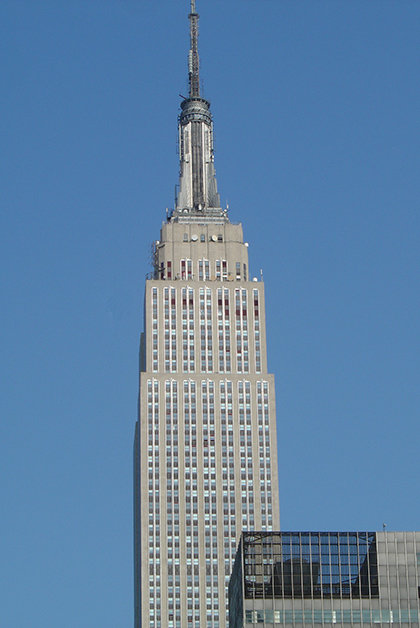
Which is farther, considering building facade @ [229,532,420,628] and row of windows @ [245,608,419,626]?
building facade @ [229,532,420,628]

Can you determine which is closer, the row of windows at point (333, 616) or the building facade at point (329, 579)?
the row of windows at point (333, 616)

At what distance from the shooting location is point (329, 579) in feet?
639

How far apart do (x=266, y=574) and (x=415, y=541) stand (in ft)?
69.7

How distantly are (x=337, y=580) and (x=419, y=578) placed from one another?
11.3m

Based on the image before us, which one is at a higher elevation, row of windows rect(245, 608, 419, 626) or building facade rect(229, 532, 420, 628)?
building facade rect(229, 532, 420, 628)

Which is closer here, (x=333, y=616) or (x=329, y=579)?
(x=333, y=616)

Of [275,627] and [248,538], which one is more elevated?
[248,538]

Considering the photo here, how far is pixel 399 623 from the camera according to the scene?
194 meters

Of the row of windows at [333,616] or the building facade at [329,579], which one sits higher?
the building facade at [329,579]

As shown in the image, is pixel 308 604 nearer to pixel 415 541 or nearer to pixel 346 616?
pixel 346 616

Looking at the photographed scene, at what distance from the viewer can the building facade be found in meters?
193

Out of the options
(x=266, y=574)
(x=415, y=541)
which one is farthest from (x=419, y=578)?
(x=266, y=574)

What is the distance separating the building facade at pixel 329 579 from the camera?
19262 centimetres

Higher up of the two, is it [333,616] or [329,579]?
[329,579]
